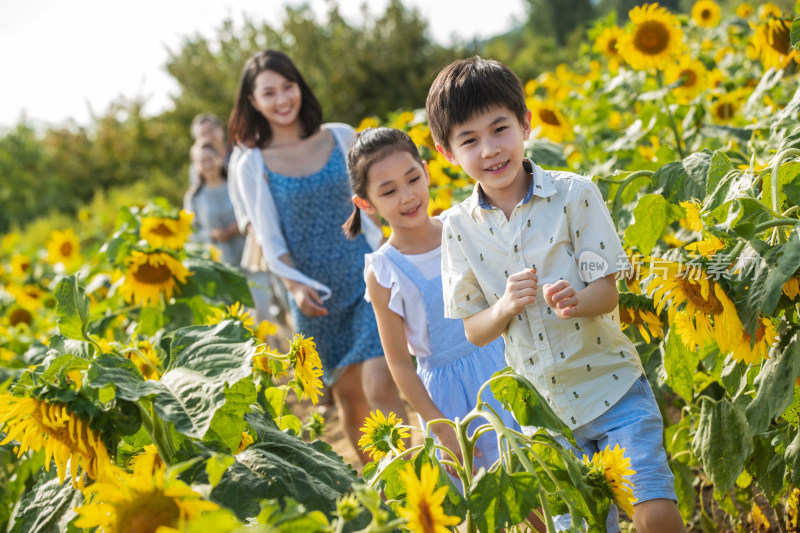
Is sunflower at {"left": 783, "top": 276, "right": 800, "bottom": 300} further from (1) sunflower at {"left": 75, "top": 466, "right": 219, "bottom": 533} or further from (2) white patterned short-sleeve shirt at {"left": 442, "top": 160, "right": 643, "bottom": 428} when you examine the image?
(1) sunflower at {"left": 75, "top": 466, "right": 219, "bottom": 533}

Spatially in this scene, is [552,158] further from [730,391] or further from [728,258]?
[728,258]

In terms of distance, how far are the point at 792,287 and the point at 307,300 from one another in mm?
1987

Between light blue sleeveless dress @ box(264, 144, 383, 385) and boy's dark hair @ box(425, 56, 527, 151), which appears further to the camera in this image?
light blue sleeveless dress @ box(264, 144, 383, 385)

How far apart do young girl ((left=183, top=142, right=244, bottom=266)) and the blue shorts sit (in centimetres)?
446

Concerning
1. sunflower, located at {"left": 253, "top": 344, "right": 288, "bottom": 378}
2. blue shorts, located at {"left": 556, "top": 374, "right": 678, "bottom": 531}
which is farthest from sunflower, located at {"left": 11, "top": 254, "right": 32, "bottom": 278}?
blue shorts, located at {"left": 556, "top": 374, "right": 678, "bottom": 531}

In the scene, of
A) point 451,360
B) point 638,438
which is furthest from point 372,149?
point 638,438

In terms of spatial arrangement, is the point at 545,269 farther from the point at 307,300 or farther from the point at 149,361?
the point at 307,300

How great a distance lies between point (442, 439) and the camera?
1.91 metres

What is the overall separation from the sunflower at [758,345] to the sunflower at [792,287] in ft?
0.35

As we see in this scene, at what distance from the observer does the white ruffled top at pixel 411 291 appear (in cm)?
215

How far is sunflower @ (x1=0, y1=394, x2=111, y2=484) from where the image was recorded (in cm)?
119

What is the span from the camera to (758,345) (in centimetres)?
143

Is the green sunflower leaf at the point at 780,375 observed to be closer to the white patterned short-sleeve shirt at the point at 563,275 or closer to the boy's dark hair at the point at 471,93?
the white patterned short-sleeve shirt at the point at 563,275

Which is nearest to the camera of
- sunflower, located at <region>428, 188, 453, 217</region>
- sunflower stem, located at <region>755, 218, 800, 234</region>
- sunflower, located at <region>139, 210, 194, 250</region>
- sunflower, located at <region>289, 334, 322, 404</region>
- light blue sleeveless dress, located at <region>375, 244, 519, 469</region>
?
sunflower stem, located at <region>755, 218, 800, 234</region>
